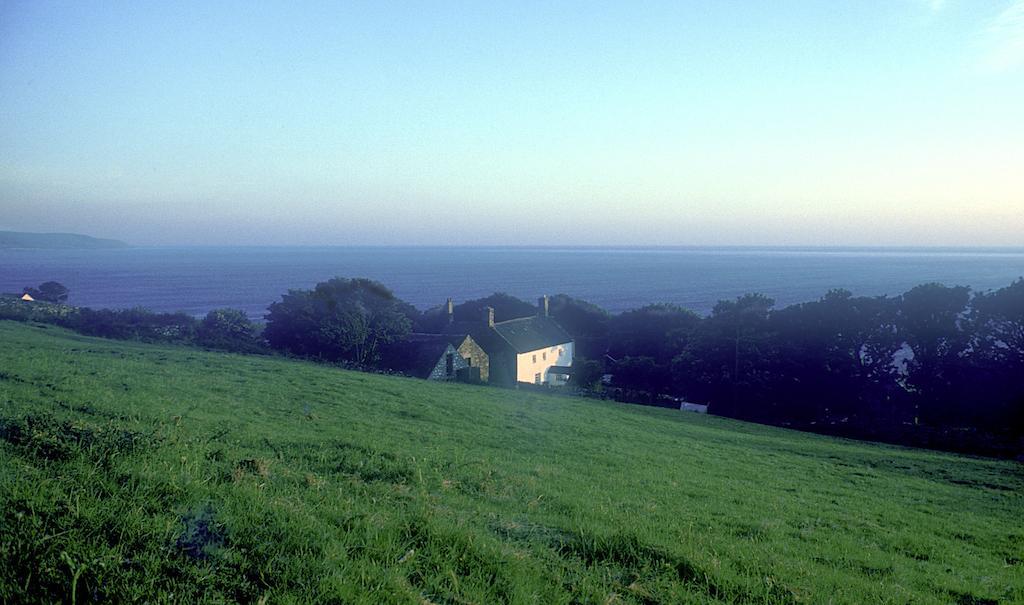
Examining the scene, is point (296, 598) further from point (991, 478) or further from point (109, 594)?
point (991, 478)

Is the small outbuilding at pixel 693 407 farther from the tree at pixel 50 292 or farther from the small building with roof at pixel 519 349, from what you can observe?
the tree at pixel 50 292

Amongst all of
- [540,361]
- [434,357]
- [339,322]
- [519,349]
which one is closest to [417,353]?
[434,357]

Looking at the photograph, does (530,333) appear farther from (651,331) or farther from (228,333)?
(228,333)

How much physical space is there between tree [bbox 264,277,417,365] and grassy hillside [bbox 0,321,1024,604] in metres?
35.4

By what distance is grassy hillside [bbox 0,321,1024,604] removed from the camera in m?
5.30

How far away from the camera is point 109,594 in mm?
4605

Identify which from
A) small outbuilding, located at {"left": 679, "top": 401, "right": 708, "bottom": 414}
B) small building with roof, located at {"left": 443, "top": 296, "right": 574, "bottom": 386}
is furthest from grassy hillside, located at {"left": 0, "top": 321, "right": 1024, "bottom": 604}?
small building with roof, located at {"left": 443, "top": 296, "right": 574, "bottom": 386}

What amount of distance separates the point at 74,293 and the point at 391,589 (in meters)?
183

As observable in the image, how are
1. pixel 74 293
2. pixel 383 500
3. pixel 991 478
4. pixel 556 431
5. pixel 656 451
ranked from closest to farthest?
pixel 383 500
pixel 656 451
pixel 556 431
pixel 991 478
pixel 74 293

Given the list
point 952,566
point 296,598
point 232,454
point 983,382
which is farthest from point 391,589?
point 983,382

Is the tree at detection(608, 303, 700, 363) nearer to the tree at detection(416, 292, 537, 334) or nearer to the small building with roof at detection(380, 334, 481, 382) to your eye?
the tree at detection(416, 292, 537, 334)

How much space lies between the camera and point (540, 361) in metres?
65.1

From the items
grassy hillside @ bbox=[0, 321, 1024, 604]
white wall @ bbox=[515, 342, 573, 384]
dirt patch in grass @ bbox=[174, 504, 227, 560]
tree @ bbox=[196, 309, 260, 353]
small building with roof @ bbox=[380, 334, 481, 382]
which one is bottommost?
white wall @ bbox=[515, 342, 573, 384]

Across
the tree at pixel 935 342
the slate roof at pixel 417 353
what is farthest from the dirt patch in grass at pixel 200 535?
the tree at pixel 935 342
